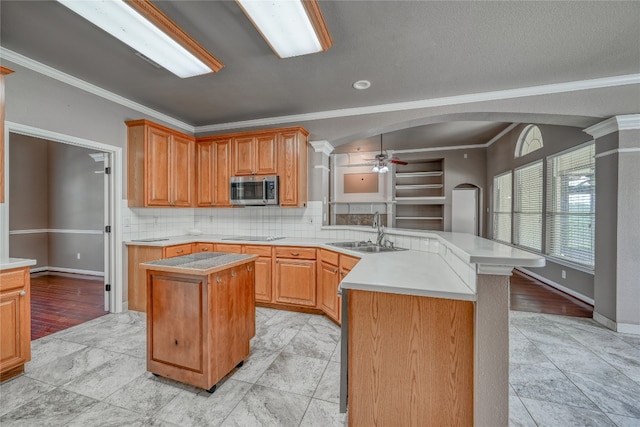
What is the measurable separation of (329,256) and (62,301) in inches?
148

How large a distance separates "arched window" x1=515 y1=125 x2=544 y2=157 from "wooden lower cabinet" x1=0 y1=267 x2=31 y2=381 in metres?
6.92

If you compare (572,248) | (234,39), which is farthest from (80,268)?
(572,248)

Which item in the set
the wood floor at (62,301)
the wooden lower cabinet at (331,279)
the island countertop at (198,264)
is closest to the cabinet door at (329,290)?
the wooden lower cabinet at (331,279)

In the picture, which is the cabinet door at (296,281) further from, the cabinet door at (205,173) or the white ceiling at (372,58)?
the white ceiling at (372,58)

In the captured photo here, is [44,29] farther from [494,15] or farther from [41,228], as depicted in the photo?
[41,228]

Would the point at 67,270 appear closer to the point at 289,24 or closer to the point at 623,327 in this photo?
the point at 289,24

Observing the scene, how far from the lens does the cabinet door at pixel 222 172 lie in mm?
3955

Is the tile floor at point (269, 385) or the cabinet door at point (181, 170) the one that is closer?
the tile floor at point (269, 385)

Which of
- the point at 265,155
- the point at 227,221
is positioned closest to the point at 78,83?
the point at 265,155

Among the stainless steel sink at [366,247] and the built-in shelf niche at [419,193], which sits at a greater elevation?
the built-in shelf niche at [419,193]

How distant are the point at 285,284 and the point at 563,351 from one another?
281 cm

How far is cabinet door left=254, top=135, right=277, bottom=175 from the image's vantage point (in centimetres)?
373

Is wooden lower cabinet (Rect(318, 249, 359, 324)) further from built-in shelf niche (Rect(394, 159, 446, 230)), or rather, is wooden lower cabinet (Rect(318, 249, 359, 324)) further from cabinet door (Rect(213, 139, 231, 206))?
built-in shelf niche (Rect(394, 159, 446, 230))

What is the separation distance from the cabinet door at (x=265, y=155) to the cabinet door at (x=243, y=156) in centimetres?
9
